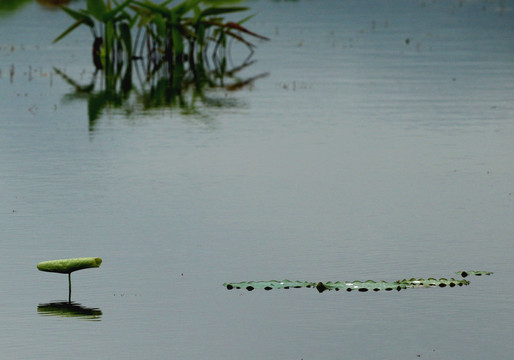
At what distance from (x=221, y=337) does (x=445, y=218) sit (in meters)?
3.62

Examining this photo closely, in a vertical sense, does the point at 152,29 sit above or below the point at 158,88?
above

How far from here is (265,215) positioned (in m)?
10.2

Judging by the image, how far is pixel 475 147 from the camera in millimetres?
13844

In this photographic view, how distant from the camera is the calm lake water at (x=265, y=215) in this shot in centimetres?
703

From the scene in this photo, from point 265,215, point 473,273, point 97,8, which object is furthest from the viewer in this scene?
point 97,8

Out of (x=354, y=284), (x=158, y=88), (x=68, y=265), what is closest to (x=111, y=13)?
(x=158, y=88)

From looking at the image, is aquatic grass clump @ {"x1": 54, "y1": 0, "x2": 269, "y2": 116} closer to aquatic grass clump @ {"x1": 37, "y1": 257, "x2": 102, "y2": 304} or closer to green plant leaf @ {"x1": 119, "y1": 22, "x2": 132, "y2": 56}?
green plant leaf @ {"x1": 119, "y1": 22, "x2": 132, "y2": 56}

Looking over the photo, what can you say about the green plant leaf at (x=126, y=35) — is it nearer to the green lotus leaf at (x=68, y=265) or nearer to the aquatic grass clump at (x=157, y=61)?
the aquatic grass clump at (x=157, y=61)

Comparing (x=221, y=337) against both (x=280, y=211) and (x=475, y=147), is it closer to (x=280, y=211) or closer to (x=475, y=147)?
(x=280, y=211)

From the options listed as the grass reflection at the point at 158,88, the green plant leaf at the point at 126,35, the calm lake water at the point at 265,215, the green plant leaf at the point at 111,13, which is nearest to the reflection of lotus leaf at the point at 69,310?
the calm lake water at the point at 265,215

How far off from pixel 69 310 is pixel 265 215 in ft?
9.89

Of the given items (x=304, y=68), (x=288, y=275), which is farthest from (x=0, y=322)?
(x=304, y=68)

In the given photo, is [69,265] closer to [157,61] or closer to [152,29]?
[152,29]

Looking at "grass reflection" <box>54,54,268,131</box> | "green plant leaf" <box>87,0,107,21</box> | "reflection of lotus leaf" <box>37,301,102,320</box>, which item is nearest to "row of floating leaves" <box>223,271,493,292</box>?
"reflection of lotus leaf" <box>37,301,102,320</box>
